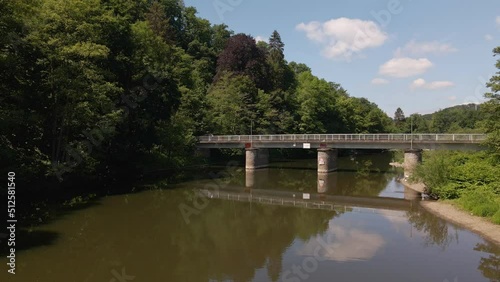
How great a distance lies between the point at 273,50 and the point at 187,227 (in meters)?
A: 72.7

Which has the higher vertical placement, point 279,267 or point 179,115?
point 179,115

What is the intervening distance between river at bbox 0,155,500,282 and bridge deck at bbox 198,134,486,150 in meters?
11.5

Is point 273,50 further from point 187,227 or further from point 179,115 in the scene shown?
point 187,227

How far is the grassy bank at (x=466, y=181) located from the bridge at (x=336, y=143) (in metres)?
8.30

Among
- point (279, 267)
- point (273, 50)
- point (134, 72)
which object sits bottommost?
point (279, 267)

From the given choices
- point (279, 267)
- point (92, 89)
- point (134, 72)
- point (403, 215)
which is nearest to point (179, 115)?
point (134, 72)

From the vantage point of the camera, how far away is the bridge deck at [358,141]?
4159cm

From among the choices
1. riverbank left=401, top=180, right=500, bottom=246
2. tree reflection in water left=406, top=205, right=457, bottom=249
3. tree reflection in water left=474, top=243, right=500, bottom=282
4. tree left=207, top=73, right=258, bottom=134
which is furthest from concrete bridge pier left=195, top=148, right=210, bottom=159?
tree reflection in water left=474, top=243, right=500, bottom=282

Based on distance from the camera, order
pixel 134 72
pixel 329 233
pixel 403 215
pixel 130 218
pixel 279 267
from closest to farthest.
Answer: pixel 279 267, pixel 329 233, pixel 130 218, pixel 403 215, pixel 134 72

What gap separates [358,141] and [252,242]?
101 feet

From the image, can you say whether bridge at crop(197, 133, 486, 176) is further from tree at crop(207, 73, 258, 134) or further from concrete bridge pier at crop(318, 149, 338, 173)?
tree at crop(207, 73, 258, 134)

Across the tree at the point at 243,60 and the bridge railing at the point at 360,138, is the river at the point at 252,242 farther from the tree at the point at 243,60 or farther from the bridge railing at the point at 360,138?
the tree at the point at 243,60

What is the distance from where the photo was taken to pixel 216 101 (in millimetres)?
65000

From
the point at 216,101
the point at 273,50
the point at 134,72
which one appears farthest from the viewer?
the point at 273,50
